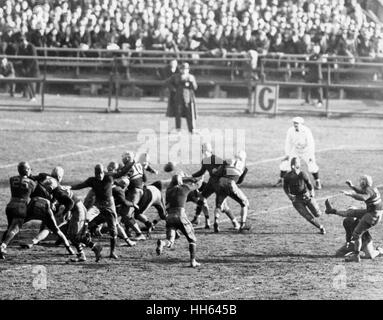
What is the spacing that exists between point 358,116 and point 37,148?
12.1 metres

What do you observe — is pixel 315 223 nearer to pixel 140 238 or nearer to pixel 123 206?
pixel 140 238

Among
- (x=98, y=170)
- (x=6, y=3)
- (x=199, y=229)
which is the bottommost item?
(x=199, y=229)

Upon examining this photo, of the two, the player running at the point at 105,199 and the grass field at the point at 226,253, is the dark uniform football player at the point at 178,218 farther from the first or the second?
the player running at the point at 105,199

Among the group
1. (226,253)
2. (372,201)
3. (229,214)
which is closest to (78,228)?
(226,253)

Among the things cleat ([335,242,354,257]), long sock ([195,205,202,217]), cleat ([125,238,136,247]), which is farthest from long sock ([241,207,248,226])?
cleat ([335,242,354,257])

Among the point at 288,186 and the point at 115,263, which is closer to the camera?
the point at 115,263

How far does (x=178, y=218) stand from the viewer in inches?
705

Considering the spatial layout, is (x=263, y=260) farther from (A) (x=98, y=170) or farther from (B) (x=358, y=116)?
(B) (x=358, y=116)

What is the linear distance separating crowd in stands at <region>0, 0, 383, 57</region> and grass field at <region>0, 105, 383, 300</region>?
25.2 ft

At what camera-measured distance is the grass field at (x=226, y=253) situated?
16.6 m

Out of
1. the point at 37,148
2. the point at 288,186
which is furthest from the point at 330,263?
the point at 37,148

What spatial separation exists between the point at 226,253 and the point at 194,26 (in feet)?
69.0

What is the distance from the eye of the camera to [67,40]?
3806cm

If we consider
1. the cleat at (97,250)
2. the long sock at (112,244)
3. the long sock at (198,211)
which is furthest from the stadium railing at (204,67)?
the cleat at (97,250)
